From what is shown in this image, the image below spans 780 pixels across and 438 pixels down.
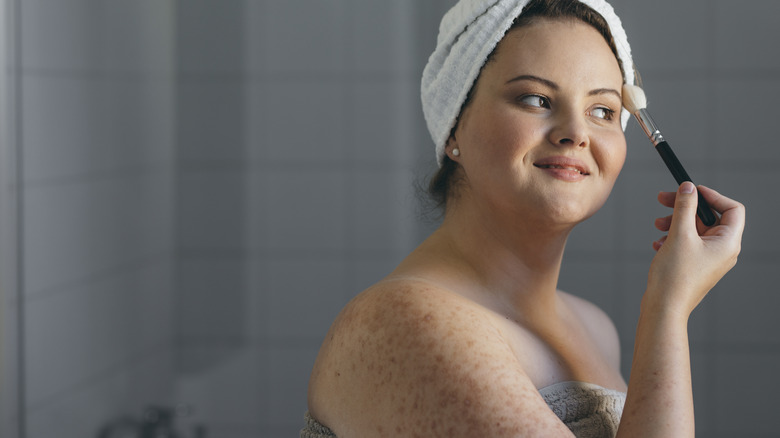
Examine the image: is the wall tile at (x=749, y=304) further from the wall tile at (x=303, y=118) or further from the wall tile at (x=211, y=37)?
the wall tile at (x=211, y=37)

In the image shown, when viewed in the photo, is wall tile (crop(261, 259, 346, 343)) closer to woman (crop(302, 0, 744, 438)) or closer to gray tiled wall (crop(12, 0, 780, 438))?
gray tiled wall (crop(12, 0, 780, 438))

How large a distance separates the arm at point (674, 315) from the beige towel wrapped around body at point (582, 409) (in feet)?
0.26

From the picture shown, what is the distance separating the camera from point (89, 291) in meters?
1.39

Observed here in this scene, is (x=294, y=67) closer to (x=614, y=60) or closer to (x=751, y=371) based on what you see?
(x=614, y=60)

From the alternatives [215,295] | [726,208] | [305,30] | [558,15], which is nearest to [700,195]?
[726,208]

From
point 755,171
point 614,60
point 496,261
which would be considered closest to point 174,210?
point 496,261

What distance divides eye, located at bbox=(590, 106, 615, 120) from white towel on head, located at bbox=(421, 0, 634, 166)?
0.05 m

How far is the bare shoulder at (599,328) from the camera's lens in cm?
95

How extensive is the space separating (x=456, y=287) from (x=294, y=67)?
34.1 inches

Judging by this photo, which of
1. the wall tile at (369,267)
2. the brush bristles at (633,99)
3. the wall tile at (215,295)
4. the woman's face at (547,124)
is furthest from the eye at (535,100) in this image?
the wall tile at (215,295)

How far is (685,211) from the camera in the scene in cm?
70

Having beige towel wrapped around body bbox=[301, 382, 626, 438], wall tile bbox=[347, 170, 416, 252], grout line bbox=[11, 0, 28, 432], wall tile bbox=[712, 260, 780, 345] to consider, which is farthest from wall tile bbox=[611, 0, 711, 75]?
grout line bbox=[11, 0, 28, 432]

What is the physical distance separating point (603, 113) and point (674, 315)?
0.74 ft

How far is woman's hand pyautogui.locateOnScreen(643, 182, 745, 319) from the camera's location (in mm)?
661
